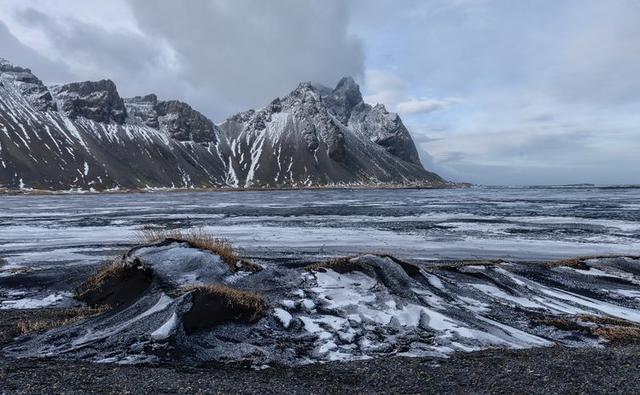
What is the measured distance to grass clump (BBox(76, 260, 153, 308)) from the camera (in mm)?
15781

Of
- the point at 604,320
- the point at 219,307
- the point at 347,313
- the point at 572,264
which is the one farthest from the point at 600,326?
the point at 219,307

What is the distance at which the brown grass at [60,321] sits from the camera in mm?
12375

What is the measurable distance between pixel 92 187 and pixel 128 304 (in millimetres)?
185645

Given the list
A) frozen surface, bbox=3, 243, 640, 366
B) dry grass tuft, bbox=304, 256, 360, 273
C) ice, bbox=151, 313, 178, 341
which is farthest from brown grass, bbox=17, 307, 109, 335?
dry grass tuft, bbox=304, 256, 360, 273

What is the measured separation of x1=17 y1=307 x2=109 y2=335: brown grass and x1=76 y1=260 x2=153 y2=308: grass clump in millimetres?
839

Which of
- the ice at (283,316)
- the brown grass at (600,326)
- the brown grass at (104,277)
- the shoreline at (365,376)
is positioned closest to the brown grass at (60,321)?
the brown grass at (104,277)

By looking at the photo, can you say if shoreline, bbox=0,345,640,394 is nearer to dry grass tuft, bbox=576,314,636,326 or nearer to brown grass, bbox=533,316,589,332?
brown grass, bbox=533,316,589,332

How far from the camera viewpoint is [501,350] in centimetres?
1120

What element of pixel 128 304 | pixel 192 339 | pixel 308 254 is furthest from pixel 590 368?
pixel 308 254

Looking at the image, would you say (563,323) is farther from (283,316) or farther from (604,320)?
(283,316)

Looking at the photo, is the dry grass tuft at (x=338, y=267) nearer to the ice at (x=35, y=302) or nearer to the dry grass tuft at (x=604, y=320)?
the dry grass tuft at (x=604, y=320)

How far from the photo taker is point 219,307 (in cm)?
Result: 1277

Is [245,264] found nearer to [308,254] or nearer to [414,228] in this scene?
[308,254]

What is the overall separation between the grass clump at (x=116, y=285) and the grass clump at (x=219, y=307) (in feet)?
10.7
